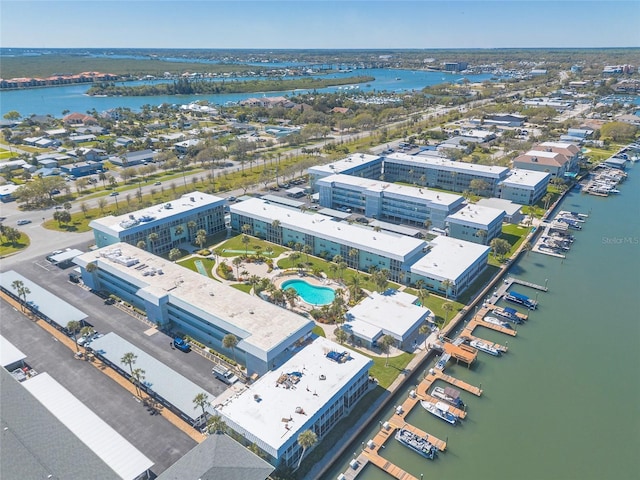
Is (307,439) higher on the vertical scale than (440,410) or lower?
higher

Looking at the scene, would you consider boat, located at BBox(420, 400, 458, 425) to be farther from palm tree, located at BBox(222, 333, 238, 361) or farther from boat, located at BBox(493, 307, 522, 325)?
palm tree, located at BBox(222, 333, 238, 361)

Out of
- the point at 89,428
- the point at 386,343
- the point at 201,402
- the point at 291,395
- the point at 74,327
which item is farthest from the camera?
the point at 74,327

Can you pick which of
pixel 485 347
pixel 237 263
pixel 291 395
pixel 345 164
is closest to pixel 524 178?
pixel 345 164

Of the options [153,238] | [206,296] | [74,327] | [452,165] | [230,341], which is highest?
[452,165]

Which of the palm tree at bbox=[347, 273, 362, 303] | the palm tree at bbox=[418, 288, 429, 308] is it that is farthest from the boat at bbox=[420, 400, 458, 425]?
the palm tree at bbox=[347, 273, 362, 303]

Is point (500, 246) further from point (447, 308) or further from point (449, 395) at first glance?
point (449, 395)

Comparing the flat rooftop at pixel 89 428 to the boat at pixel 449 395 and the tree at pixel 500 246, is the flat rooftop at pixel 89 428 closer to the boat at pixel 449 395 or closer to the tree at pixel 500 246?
the boat at pixel 449 395

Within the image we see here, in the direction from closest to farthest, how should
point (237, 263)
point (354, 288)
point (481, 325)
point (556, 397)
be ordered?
point (556, 397), point (481, 325), point (354, 288), point (237, 263)

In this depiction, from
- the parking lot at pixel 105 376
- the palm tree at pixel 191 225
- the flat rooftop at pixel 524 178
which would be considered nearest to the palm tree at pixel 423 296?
the parking lot at pixel 105 376
